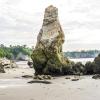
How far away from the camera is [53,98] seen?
30.9m

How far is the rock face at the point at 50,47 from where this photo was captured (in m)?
65.5

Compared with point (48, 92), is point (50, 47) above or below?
above

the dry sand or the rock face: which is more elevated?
the rock face

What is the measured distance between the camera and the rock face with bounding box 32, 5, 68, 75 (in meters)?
65.5

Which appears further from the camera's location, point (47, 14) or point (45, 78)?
point (47, 14)

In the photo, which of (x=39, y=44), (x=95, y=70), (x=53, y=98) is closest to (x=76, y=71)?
(x=95, y=70)

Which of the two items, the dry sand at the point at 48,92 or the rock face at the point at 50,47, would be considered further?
the rock face at the point at 50,47

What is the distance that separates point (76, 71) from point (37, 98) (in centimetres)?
3792

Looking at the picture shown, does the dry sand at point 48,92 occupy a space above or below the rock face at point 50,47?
below

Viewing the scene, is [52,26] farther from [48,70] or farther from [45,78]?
[45,78]

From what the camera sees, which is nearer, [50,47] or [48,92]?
[48,92]

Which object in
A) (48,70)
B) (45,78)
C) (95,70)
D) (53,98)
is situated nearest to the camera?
(53,98)

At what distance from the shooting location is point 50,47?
219ft

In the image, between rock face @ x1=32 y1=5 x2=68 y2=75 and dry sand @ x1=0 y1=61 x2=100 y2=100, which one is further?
rock face @ x1=32 y1=5 x2=68 y2=75
